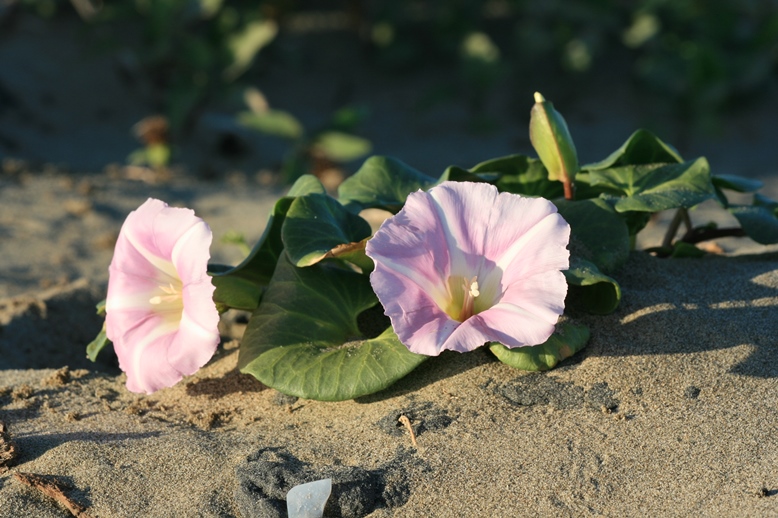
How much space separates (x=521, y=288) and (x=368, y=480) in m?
0.44

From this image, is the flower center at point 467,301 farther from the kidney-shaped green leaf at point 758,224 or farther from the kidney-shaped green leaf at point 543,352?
the kidney-shaped green leaf at point 758,224

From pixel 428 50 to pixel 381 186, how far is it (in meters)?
4.23

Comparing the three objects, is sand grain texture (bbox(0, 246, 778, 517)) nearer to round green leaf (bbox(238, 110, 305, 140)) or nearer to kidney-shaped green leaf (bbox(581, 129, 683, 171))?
kidney-shaped green leaf (bbox(581, 129, 683, 171))

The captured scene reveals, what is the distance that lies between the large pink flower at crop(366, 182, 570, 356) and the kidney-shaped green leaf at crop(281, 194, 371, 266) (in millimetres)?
226

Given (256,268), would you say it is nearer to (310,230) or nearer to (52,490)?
(310,230)

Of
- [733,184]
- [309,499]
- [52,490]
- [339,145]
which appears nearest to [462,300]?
[309,499]

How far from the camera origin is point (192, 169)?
195 inches

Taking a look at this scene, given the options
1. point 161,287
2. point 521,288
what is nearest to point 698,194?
point 521,288

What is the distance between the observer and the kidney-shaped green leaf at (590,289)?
1.85 metres

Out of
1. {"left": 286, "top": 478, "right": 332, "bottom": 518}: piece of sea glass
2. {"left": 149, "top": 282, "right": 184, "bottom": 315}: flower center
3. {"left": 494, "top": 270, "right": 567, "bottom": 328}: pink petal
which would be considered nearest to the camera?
{"left": 286, "top": 478, "right": 332, "bottom": 518}: piece of sea glass

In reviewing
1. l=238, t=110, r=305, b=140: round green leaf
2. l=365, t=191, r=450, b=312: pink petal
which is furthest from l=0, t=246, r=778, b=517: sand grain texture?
l=238, t=110, r=305, b=140: round green leaf

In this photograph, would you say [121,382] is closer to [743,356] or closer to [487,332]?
[487,332]

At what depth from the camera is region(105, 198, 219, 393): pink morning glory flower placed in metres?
1.77

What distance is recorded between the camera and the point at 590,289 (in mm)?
1995
